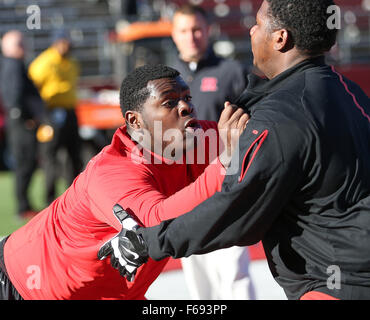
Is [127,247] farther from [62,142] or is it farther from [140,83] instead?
[62,142]

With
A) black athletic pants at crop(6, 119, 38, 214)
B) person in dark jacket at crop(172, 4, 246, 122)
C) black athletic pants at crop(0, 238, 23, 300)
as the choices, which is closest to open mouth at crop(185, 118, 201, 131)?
black athletic pants at crop(0, 238, 23, 300)

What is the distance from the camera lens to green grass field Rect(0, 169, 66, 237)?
7.71 meters

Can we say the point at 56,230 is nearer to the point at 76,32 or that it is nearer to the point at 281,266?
the point at 281,266

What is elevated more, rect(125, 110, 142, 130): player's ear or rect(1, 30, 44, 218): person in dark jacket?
rect(125, 110, 142, 130): player's ear

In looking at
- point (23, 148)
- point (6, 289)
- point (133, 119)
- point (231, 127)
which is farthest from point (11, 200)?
point (231, 127)

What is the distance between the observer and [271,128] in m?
2.17

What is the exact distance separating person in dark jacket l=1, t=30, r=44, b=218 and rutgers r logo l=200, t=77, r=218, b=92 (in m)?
3.66

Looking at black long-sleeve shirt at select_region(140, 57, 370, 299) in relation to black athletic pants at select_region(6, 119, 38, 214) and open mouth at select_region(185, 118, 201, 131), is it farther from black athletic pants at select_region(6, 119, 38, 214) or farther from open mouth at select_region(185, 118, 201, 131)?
black athletic pants at select_region(6, 119, 38, 214)

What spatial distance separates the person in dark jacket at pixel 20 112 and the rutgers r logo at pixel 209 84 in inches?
144

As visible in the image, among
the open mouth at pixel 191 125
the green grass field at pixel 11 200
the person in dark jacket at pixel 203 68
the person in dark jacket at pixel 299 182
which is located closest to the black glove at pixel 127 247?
the person in dark jacket at pixel 299 182

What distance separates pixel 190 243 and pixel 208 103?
2626 mm

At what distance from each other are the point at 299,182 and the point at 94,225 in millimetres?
975
